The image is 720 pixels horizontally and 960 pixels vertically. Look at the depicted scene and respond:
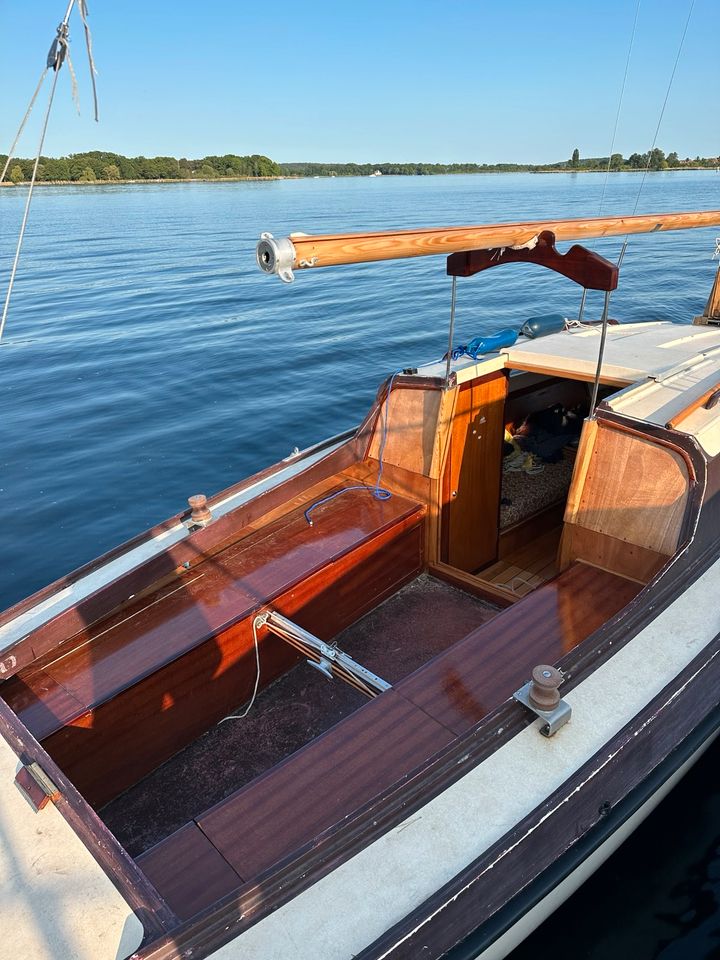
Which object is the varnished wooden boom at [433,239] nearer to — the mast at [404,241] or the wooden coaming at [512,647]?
the mast at [404,241]

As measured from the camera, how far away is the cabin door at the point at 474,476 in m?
5.44

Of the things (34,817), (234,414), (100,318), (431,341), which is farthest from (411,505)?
(100,318)

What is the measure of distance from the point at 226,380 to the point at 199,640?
12260 mm

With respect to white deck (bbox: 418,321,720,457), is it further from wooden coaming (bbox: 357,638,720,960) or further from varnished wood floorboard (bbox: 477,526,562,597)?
varnished wood floorboard (bbox: 477,526,562,597)

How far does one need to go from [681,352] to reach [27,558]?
863 centimetres

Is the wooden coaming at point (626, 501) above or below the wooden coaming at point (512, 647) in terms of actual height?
above

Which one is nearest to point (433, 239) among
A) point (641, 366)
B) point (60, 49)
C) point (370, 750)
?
point (60, 49)

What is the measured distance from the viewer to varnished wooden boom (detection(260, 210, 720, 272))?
2.64 metres

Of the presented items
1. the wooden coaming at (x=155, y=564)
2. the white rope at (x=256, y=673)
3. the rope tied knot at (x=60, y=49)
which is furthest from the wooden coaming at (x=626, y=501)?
the rope tied knot at (x=60, y=49)

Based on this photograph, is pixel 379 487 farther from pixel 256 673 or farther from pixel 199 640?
pixel 199 640

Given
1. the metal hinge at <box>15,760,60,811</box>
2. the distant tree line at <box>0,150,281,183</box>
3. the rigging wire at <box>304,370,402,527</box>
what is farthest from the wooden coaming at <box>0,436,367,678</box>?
the distant tree line at <box>0,150,281,183</box>

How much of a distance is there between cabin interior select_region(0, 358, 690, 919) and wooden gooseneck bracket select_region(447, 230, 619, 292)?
1.09m

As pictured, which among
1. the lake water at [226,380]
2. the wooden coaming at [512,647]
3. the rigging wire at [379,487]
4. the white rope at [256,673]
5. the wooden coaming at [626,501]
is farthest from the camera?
the rigging wire at [379,487]

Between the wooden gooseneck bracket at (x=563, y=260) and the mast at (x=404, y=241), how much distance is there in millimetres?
132
